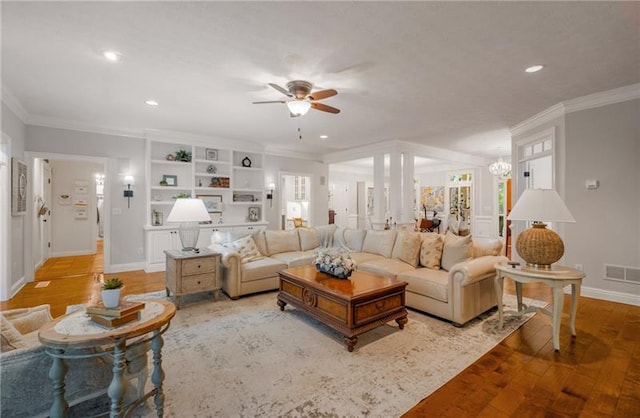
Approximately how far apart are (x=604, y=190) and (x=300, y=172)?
19.8 feet

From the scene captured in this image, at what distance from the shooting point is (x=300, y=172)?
8031 millimetres

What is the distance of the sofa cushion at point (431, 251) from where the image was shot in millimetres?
3803

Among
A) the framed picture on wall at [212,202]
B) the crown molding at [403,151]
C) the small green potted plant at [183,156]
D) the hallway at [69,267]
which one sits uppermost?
the crown molding at [403,151]

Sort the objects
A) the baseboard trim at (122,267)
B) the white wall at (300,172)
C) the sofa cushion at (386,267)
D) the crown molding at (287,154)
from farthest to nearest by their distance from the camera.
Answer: the white wall at (300,172), the crown molding at (287,154), the baseboard trim at (122,267), the sofa cushion at (386,267)

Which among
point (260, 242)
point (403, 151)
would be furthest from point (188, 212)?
point (403, 151)

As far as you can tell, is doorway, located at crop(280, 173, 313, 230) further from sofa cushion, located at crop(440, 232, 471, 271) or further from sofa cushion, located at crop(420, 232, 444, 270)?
sofa cushion, located at crop(440, 232, 471, 271)

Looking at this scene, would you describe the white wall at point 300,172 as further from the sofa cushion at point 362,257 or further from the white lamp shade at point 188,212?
the white lamp shade at point 188,212

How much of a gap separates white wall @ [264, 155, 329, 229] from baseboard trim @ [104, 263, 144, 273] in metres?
2.90

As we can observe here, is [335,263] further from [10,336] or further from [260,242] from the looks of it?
[10,336]

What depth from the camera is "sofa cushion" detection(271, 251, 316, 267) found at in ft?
14.6

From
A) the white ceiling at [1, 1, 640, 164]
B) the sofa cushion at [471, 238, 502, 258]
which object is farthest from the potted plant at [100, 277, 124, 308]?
the sofa cushion at [471, 238, 502, 258]

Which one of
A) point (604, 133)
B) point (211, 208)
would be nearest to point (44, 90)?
point (211, 208)

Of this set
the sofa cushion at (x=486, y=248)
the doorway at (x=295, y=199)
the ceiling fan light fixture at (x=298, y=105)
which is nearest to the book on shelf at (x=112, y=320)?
the ceiling fan light fixture at (x=298, y=105)

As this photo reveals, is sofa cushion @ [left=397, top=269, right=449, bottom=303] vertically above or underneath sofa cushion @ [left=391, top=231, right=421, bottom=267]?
underneath
